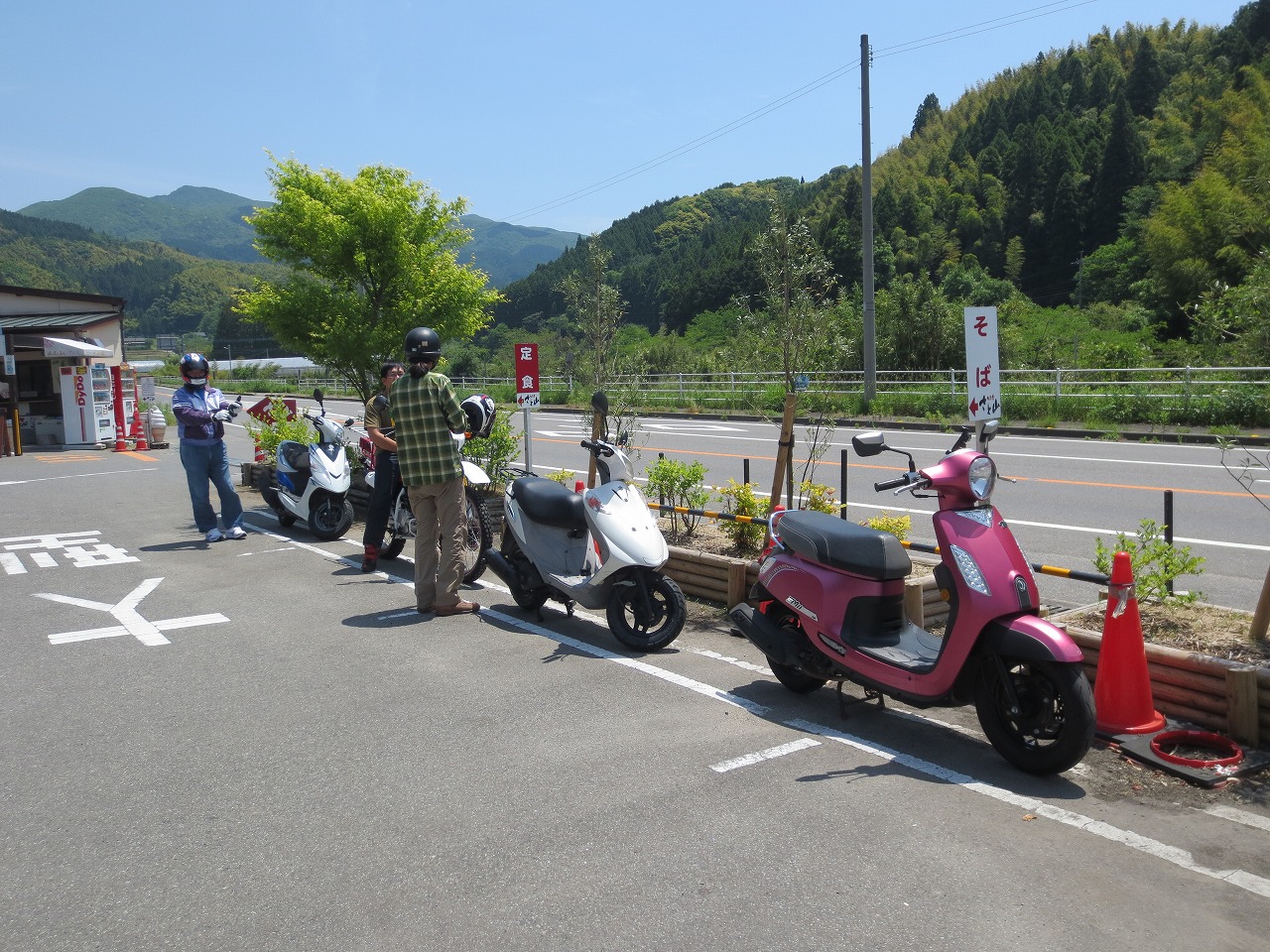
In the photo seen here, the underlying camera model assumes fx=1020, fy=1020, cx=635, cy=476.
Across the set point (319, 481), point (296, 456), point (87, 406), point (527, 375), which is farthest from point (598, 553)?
point (87, 406)

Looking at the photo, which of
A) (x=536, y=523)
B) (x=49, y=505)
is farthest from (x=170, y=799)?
(x=49, y=505)

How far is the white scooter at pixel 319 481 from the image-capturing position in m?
10.7

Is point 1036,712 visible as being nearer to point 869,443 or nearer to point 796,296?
point 869,443

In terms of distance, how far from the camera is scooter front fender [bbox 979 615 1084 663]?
14.1 feet

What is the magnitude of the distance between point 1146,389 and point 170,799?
22.0 metres

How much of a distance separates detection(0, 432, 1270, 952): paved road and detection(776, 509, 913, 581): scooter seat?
2.61 ft

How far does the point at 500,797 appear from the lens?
4336mm

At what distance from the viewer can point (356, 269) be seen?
1345 cm

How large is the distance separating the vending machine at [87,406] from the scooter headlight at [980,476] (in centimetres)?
2530

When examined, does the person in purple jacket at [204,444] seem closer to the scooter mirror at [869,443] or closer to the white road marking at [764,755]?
the scooter mirror at [869,443]

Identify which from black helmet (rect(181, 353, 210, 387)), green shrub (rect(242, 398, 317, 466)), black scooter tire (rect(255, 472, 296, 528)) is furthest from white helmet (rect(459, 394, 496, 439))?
green shrub (rect(242, 398, 317, 466))

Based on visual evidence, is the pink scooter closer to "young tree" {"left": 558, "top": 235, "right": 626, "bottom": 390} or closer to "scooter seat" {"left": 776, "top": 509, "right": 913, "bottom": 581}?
"scooter seat" {"left": 776, "top": 509, "right": 913, "bottom": 581}

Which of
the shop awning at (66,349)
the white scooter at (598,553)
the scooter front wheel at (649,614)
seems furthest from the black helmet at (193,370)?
the shop awning at (66,349)

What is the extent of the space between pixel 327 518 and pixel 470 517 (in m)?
2.91
